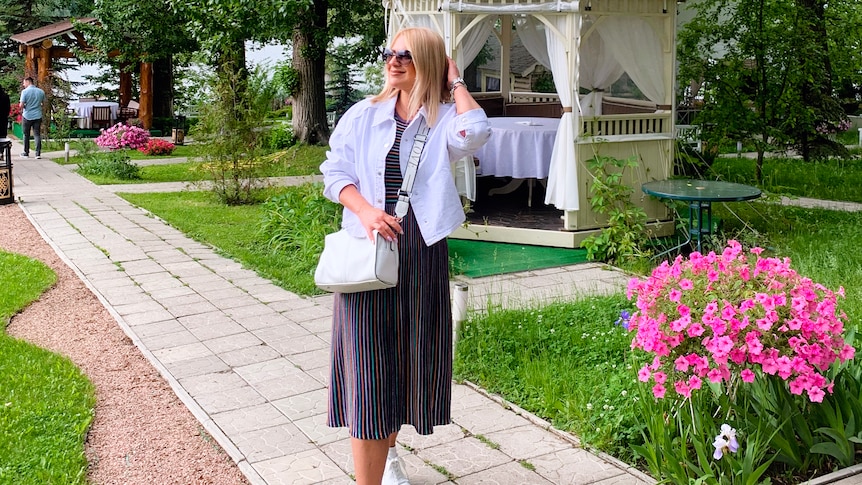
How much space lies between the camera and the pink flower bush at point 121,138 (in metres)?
17.2

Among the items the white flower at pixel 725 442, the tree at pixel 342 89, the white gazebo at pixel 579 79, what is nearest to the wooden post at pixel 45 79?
the tree at pixel 342 89

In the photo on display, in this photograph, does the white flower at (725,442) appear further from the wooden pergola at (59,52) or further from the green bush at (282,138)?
the wooden pergola at (59,52)

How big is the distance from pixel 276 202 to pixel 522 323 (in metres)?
4.73

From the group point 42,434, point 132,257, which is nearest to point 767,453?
point 42,434

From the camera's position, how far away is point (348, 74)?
A: 28.8 m

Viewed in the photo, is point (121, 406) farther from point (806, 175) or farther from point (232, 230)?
point (806, 175)

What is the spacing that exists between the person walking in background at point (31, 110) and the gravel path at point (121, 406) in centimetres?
1242

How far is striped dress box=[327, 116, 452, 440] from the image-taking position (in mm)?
3475

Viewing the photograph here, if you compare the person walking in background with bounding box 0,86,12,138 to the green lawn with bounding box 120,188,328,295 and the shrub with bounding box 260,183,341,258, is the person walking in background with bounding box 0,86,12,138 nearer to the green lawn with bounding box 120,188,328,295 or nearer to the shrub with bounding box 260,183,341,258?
the green lawn with bounding box 120,188,328,295

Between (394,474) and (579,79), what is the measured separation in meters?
6.76

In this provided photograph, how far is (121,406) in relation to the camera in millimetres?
5047

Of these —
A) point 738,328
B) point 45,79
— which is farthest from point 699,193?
point 45,79

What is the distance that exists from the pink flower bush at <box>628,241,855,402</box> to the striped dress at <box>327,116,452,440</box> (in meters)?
0.83

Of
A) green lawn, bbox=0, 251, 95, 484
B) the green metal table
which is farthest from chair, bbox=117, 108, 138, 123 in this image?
green lawn, bbox=0, 251, 95, 484
